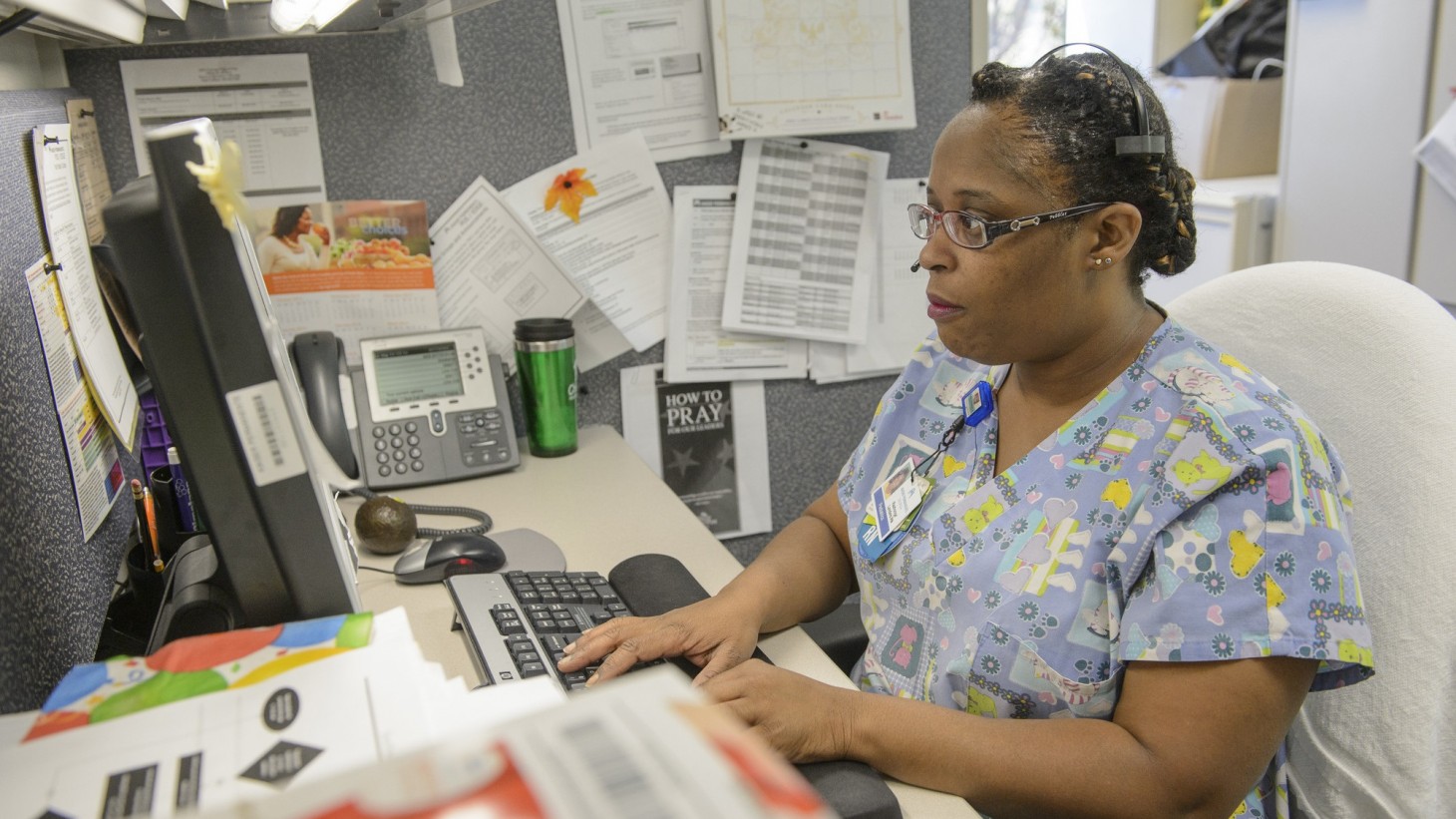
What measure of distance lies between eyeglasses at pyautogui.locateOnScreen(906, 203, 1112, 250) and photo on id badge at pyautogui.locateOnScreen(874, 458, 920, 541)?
212 millimetres

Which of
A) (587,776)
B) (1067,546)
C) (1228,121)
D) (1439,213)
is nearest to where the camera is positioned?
(587,776)

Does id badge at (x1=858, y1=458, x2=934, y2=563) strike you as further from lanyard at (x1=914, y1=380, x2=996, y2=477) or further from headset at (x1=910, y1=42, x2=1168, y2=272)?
headset at (x1=910, y1=42, x2=1168, y2=272)

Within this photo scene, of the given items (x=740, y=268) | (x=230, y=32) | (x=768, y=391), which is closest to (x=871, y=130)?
(x=740, y=268)


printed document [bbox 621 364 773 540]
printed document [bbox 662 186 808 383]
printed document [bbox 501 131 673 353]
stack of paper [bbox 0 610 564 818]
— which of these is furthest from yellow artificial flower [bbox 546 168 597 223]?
stack of paper [bbox 0 610 564 818]

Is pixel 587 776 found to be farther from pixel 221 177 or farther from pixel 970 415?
pixel 970 415

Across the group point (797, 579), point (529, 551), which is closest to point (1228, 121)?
point (797, 579)

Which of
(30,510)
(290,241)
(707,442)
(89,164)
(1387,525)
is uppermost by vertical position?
(89,164)

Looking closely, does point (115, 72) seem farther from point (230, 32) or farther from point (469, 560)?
point (469, 560)

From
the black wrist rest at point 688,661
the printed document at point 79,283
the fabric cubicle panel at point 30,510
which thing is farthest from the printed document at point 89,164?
the black wrist rest at point 688,661

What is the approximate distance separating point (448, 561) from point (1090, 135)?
644 millimetres

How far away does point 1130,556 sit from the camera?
73 cm

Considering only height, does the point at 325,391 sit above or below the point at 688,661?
above

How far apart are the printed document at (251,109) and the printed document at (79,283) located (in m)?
0.19

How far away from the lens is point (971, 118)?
0.86 meters
